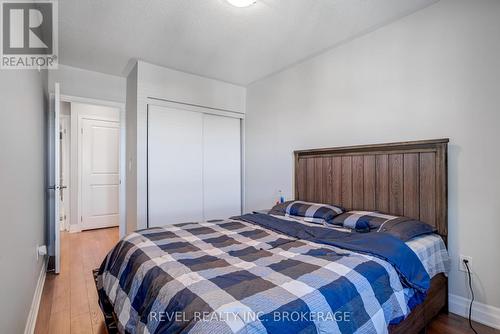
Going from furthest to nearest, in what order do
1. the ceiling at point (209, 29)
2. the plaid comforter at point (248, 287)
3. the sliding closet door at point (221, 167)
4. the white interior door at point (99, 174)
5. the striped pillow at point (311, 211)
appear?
the white interior door at point (99, 174) < the sliding closet door at point (221, 167) < the striped pillow at point (311, 211) < the ceiling at point (209, 29) < the plaid comforter at point (248, 287)

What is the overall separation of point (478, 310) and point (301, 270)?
1.64 m

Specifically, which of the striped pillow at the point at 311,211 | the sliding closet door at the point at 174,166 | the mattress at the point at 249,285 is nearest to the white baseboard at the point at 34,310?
the mattress at the point at 249,285

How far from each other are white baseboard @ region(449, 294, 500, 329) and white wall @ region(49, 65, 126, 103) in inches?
171

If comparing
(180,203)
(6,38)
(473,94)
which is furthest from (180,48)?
(473,94)

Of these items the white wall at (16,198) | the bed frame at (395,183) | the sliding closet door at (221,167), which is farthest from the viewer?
the sliding closet door at (221,167)

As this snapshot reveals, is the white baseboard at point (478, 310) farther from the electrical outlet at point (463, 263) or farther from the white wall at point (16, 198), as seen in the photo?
the white wall at point (16, 198)

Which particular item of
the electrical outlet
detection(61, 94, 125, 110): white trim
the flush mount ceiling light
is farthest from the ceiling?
the electrical outlet

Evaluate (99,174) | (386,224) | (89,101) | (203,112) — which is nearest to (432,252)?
(386,224)

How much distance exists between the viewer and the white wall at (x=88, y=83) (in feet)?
10.8

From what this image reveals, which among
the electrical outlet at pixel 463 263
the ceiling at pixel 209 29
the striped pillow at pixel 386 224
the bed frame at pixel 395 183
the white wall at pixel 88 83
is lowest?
the electrical outlet at pixel 463 263

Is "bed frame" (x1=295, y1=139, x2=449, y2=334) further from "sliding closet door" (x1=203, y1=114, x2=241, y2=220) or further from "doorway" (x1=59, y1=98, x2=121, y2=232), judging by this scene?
"doorway" (x1=59, y1=98, x2=121, y2=232)

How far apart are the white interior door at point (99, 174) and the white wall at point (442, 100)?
4.02 metres

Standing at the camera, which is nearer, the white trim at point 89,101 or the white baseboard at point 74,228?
the white trim at point 89,101

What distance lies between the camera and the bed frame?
197 centimetres
